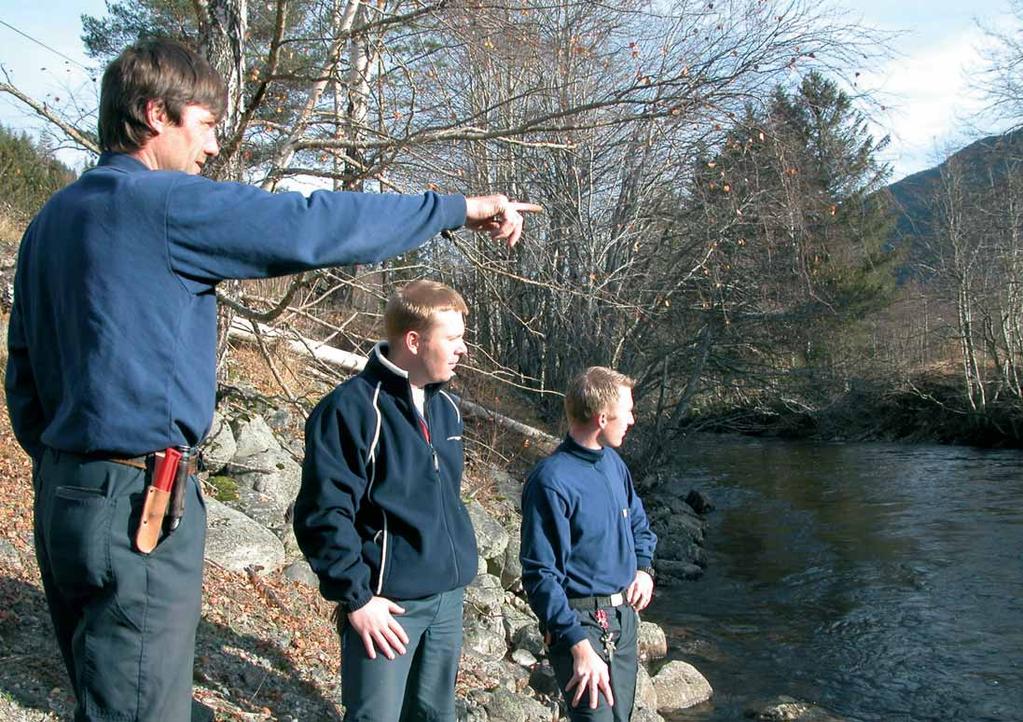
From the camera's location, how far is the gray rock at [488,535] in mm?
7992

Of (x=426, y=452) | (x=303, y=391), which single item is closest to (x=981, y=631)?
(x=303, y=391)

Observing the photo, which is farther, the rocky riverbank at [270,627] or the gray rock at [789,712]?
the gray rock at [789,712]

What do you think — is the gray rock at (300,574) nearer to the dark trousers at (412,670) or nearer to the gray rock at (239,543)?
the gray rock at (239,543)

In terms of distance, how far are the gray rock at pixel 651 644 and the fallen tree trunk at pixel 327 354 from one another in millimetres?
2412

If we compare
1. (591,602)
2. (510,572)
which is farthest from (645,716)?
(591,602)

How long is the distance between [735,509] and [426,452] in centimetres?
1255

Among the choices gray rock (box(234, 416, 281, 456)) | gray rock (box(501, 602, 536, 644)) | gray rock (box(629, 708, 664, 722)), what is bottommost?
gray rock (box(629, 708, 664, 722))

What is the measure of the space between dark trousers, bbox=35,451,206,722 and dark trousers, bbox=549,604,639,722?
1.61 m

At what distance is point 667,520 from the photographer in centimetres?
1256

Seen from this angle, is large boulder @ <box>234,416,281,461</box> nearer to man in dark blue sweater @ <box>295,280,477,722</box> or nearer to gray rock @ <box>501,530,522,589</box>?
gray rock @ <box>501,530,522,589</box>

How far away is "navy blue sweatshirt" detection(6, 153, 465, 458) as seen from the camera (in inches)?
74.2

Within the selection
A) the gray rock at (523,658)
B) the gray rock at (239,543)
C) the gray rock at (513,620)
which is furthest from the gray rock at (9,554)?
the gray rock at (513,620)

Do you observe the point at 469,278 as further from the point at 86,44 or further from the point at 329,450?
the point at 329,450

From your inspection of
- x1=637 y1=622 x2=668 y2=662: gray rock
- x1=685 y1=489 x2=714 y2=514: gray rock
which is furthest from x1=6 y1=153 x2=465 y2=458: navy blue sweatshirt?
x1=685 y1=489 x2=714 y2=514: gray rock
